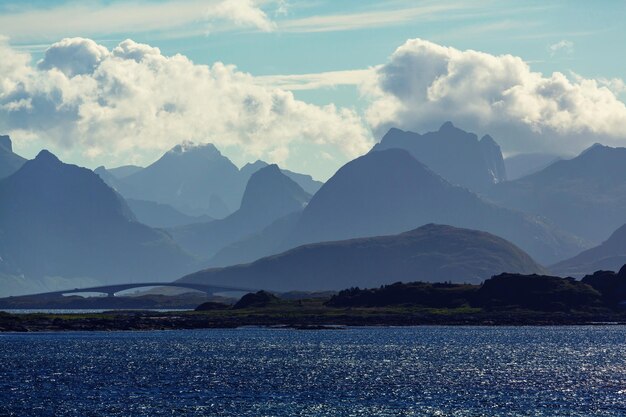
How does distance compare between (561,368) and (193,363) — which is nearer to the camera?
(561,368)

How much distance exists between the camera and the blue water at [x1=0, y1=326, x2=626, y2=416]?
104375 millimetres

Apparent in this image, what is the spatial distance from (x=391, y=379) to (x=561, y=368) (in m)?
25.1

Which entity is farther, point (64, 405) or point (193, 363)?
point (193, 363)

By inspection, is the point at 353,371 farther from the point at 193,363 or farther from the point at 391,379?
the point at 193,363

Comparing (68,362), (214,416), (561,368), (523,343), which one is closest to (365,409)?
(214,416)

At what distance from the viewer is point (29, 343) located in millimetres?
194375

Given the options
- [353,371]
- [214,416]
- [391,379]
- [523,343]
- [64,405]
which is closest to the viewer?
[214,416]

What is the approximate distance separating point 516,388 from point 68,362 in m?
63.2

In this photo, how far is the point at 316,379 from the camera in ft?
423

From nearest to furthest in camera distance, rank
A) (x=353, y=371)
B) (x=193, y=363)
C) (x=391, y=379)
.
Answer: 1. (x=391, y=379)
2. (x=353, y=371)
3. (x=193, y=363)

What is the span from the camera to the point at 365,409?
338ft

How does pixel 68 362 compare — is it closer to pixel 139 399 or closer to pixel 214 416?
pixel 139 399

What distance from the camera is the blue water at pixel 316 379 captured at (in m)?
104

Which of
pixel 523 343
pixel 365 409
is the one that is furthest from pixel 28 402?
pixel 523 343
